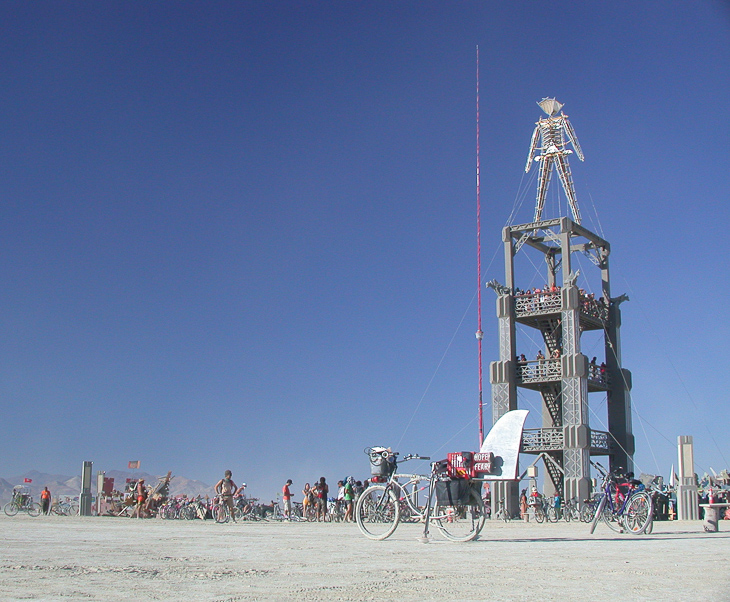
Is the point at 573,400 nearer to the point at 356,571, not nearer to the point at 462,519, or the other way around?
the point at 462,519

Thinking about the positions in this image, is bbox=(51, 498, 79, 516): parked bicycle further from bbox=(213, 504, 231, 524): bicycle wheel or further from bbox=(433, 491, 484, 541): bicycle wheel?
bbox=(433, 491, 484, 541): bicycle wheel

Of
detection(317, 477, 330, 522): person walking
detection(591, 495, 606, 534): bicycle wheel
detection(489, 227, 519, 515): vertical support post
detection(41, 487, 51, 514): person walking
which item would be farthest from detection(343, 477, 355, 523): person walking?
detection(41, 487, 51, 514): person walking

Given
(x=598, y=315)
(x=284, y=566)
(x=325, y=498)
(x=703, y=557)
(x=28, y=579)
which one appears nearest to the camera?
(x=28, y=579)

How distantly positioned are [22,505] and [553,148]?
34365mm

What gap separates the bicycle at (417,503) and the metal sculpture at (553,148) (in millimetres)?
35366

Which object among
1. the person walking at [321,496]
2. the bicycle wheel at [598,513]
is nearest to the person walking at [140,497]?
the person walking at [321,496]

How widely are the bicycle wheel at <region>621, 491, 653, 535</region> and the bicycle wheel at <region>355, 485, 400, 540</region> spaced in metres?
6.59

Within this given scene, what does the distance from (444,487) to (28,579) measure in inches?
351

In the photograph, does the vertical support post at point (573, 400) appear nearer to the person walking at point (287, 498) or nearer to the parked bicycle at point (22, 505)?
the person walking at point (287, 498)

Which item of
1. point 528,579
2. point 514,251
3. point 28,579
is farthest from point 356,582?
point 514,251

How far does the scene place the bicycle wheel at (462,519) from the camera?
1614 centimetres

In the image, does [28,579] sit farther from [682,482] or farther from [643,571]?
[682,482]

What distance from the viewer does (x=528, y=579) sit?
909 cm

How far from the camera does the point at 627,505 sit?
19.7m
